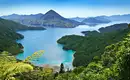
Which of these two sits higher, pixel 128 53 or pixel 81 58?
pixel 128 53

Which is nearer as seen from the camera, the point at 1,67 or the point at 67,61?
the point at 1,67

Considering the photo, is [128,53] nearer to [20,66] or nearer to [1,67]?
[20,66]

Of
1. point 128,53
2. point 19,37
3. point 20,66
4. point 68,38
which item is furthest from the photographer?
point 19,37

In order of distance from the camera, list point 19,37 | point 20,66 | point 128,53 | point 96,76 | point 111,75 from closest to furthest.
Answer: point 128,53 → point 20,66 → point 111,75 → point 96,76 → point 19,37

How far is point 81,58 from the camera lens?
84.4m

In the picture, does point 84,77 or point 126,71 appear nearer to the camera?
point 126,71

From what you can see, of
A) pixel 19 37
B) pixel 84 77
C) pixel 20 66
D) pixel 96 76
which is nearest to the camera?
pixel 20 66

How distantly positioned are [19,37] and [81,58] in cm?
7681

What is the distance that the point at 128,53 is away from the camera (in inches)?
253

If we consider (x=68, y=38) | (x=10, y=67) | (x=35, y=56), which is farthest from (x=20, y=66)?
(x=68, y=38)

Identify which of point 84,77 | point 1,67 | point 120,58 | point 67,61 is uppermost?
point 120,58

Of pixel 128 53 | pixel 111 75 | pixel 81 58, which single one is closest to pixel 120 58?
pixel 128 53

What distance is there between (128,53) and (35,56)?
2892mm

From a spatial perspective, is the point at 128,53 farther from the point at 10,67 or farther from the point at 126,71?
the point at 10,67
